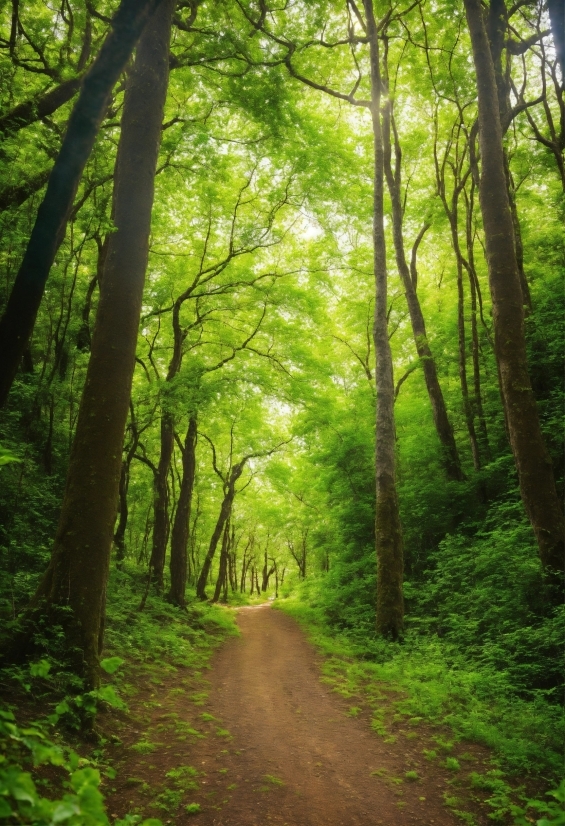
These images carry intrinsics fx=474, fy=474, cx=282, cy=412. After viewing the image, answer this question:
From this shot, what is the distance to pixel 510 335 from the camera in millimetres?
8422

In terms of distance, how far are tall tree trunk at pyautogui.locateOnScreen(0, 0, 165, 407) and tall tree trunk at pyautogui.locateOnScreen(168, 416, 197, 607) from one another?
1147cm

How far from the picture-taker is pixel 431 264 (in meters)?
22.7

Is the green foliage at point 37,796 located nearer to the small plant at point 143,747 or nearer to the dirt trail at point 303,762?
the dirt trail at point 303,762

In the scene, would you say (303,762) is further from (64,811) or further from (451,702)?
(64,811)

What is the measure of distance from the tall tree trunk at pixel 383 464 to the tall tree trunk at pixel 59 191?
848 cm

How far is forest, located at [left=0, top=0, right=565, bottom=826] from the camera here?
4492mm

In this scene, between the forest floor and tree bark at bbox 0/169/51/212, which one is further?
tree bark at bbox 0/169/51/212

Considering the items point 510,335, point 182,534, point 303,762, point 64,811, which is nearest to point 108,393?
point 303,762

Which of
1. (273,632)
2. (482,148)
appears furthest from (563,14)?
(273,632)

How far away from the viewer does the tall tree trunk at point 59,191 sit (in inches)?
147

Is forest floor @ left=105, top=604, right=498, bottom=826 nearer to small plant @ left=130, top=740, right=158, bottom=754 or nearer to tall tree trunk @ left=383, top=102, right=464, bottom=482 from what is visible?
small plant @ left=130, top=740, right=158, bottom=754

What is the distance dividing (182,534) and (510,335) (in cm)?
1217

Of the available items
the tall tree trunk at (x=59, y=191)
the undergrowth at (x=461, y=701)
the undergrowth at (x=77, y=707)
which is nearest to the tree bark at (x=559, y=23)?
the tall tree trunk at (x=59, y=191)

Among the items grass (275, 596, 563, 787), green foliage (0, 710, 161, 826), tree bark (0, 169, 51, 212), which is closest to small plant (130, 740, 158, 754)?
grass (275, 596, 563, 787)
